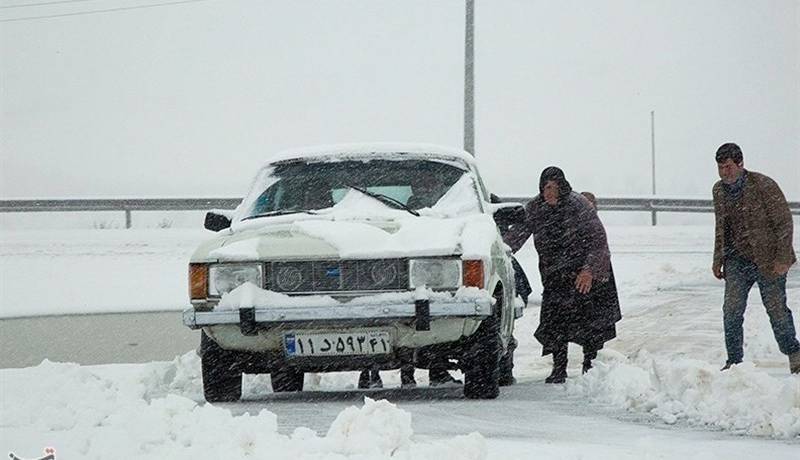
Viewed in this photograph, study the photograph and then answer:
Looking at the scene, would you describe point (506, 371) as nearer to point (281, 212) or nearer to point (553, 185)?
point (553, 185)

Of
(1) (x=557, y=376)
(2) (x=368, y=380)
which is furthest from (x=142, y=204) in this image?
(1) (x=557, y=376)

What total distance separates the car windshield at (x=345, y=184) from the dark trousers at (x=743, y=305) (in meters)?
1.81

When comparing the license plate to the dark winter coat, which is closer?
the license plate

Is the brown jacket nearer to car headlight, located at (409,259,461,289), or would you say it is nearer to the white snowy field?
the white snowy field

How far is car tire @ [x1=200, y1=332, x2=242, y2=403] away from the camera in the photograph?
8.39 metres

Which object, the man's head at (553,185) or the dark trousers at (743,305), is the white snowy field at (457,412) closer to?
the dark trousers at (743,305)

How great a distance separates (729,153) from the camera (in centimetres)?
934

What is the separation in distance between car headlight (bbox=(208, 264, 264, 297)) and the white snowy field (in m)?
0.70

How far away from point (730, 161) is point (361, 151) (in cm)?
240

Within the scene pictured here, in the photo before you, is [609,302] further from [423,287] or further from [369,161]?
[423,287]

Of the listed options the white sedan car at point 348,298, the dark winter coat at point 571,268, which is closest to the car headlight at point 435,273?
the white sedan car at point 348,298

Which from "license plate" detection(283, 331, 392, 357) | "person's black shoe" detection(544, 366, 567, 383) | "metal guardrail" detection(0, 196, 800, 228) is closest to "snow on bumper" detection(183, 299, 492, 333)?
"license plate" detection(283, 331, 392, 357)

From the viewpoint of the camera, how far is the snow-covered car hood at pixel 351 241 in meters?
8.02

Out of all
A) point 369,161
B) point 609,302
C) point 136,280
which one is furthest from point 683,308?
point 136,280
